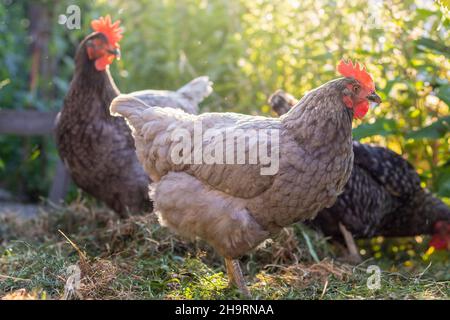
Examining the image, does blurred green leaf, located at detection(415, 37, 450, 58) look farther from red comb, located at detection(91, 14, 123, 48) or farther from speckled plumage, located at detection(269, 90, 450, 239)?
red comb, located at detection(91, 14, 123, 48)

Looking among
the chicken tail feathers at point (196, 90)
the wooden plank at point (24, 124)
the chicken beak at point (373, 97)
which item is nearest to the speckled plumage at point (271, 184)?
the chicken beak at point (373, 97)

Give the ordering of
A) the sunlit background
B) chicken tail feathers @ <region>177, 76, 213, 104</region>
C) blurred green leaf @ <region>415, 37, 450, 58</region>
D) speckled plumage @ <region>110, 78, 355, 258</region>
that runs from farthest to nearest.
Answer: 1. chicken tail feathers @ <region>177, 76, 213, 104</region>
2. the sunlit background
3. blurred green leaf @ <region>415, 37, 450, 58</region>
4. speckled plumage @ <region>110, 78, 355, 258</region>

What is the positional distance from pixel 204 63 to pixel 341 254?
249cm

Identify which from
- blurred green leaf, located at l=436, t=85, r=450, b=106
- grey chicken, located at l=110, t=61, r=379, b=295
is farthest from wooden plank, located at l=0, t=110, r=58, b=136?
blurred green leaf, located at l=436, t=85, r=450, b=106

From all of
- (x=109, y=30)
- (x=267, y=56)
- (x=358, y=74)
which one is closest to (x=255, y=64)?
(x=267, y=56)

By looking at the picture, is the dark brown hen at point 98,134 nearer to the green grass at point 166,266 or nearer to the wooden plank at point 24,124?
the green grass at point 166,266

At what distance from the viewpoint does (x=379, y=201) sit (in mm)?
4266

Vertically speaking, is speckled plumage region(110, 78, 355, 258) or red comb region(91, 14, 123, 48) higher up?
red comb region(91, 14, 123, 48)

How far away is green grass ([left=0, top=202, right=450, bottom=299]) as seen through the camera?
2.90 meters

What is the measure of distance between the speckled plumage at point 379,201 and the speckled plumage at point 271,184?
1.18 metres

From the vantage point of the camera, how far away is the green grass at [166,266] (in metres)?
2.90

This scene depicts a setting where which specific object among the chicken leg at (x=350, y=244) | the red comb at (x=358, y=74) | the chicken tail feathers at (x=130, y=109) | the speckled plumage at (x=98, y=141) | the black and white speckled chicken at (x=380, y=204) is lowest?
the chicken leg at (x=350, y=244)

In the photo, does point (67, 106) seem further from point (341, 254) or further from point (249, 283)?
point (341, 254)

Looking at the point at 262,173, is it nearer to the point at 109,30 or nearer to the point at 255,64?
the point at 109,30
